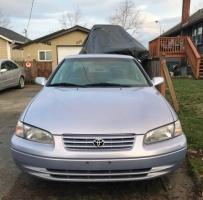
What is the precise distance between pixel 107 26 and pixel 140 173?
971cm

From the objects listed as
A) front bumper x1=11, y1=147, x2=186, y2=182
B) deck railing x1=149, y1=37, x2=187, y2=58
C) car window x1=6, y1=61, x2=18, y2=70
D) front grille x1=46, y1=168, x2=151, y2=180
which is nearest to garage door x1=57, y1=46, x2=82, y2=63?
deck railing x1=149, y1=37, x2=187, y2=58

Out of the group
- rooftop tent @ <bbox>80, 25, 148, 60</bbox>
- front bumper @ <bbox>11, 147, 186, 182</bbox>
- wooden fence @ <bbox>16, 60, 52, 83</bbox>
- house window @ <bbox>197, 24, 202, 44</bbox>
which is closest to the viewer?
front bumper @ <bbox>11, 147, 186, 182</bbox>

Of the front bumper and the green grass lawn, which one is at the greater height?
the front bumper

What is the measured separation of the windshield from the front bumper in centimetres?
151

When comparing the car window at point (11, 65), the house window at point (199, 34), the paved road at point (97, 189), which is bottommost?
the paved road at point (97, 189)

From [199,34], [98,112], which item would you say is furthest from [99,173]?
[199,34]

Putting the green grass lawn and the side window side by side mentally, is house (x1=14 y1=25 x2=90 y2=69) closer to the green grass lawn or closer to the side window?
the side window

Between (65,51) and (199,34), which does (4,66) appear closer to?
(65,51)

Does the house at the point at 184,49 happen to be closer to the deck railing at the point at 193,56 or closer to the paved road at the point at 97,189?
the deck railing at the point at 193,56

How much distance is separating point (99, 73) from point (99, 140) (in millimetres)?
1851

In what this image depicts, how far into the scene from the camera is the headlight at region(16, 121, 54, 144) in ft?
8.48

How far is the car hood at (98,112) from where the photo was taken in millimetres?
2553

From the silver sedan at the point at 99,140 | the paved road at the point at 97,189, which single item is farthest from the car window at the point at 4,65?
the silver sedan at the point at 99,140

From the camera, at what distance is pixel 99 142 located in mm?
2473
